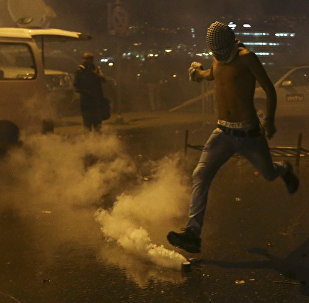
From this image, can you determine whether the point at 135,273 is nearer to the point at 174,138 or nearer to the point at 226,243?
the point at 226,243

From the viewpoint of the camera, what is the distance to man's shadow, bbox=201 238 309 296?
440 centimetres

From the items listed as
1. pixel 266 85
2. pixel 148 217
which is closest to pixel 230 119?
pixel 266 85

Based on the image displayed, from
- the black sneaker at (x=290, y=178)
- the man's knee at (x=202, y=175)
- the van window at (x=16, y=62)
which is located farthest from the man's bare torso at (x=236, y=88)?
the van window at (x=16, y=62)

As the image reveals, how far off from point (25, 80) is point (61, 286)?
5317 millimetres

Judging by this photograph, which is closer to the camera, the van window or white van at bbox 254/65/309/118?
the van window

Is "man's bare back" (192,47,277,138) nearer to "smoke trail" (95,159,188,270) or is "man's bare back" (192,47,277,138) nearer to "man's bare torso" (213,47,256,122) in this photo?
"man's bare torso" (213,47,256,122)

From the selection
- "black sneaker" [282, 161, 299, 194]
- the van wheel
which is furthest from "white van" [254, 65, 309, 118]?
"black sneaker" [282, 161, 299, 194]

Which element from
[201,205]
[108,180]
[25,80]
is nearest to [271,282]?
[201,205]

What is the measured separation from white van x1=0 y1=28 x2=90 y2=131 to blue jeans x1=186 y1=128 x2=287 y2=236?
466 centimetres

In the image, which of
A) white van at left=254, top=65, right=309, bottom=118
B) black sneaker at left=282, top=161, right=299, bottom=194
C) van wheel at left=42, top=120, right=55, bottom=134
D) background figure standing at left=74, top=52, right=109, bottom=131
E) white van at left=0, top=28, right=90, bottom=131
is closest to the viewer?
black sneaker at left=282, top=161, right=299, bottom=194

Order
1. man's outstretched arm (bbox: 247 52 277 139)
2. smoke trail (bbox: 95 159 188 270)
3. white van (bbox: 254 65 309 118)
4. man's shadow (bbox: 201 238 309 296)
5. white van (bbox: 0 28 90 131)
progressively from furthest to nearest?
white van (bbox: 254 65 309 118), white van (bbox: 0 28 90 131), smoke trail (bbox: 95 159 188 270), man's outstretched arm (bbox: 247 52 277 139), man's shadow (bbox: 201 238 309 296)

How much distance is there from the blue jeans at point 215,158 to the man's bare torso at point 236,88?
Answer: 178 mm

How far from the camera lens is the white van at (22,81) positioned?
878 cm

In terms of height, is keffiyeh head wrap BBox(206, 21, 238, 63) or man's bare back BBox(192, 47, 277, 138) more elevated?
keffiyeh head wrap BBox(206, 21, 238, 63)
